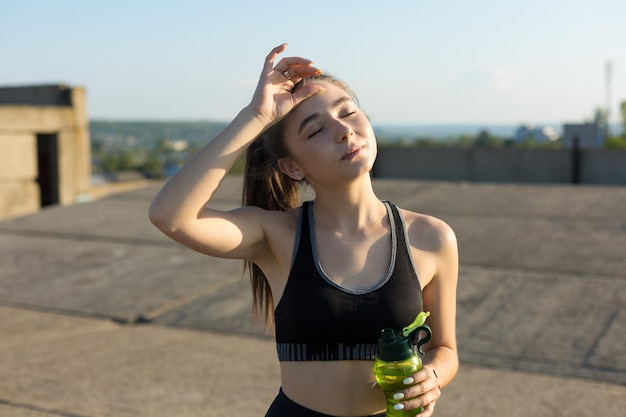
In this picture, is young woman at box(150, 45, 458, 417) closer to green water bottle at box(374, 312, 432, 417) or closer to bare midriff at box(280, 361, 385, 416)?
bare midriff at box(280, 361, 385, 416)

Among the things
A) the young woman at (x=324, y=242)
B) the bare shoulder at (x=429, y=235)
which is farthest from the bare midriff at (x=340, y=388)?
the bare shoulder at (x=429, y=235)

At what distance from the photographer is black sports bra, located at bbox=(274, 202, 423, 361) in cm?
204

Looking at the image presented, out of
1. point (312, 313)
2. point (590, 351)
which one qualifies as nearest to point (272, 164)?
point (312, 313)

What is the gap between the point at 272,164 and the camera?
234 cm

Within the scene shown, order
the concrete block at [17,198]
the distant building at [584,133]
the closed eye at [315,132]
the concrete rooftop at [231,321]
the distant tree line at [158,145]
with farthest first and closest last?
the distant tree line at [158,145], the distant building at [584,133], the concrete block at [17,198], the concrete rooftop at [231,321], the closed eye at [315,132]

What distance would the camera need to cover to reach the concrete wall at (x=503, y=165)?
16.3m

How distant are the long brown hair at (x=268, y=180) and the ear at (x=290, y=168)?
1 centimetres

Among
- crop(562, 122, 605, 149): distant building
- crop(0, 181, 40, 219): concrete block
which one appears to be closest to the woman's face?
crop(0, 181, 40, 219): concrete block

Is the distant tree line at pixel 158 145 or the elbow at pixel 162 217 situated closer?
the elbow at pixel 162 217

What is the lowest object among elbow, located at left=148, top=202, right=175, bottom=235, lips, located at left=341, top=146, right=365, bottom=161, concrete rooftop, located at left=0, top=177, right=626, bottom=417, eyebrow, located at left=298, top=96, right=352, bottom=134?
concrete rooftop, located at left=0, top=177, right=626, bottom=417

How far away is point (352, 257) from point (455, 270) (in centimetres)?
31

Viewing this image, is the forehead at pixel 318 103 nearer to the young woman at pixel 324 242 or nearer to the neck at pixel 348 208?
the young woman at pixel 324 242

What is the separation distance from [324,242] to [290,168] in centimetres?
24

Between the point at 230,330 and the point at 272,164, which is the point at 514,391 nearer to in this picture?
the point at 230,330
